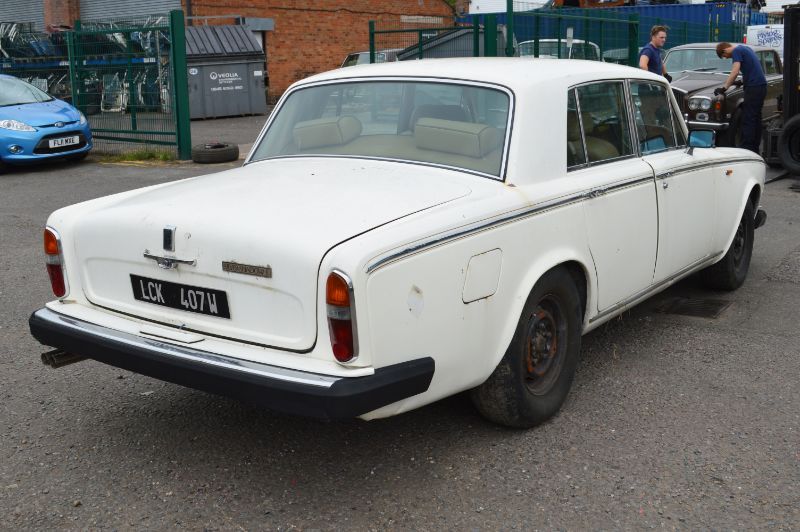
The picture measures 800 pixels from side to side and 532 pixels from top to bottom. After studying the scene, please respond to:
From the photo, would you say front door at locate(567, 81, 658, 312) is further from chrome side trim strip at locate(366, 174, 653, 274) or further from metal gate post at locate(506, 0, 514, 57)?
metal gate post at locate(506, 0, 514, 57)

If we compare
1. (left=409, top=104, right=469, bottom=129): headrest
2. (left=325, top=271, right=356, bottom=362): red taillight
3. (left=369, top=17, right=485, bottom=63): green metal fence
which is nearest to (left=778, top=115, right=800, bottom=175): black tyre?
(left=369, top=17, right=485, bottom=63): green metal fence

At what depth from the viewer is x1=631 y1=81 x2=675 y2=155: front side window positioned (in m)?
4.98

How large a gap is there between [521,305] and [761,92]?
9.65 m

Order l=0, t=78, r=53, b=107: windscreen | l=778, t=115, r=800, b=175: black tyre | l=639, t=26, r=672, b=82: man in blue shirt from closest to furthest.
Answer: l=778, t=115, r=800, b=175: black tyre
l=639, t=26, r=672, b=82: man in blue shirt
l=0, t=78, r=53, b=107: windscreen

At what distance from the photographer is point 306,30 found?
94.8 ft

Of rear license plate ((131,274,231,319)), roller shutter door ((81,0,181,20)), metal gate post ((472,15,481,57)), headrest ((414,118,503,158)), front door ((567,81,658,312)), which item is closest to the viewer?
rear license plate ((131,274,231,319))

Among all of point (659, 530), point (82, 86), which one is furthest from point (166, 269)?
point (82, 86)

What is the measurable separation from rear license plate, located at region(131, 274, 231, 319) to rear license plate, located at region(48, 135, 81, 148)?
10854 millimetres

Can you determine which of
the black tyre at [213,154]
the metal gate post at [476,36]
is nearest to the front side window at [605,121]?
the metal gate post at [476,36]

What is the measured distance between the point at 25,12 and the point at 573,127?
1148 inches

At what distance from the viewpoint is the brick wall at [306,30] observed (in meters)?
27.5

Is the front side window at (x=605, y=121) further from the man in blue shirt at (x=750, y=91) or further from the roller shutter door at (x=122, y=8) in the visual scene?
the roller shutter door at (x=122, y=8)

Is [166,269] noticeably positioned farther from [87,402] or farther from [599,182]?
[599,182]

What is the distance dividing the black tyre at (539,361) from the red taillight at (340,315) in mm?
847
